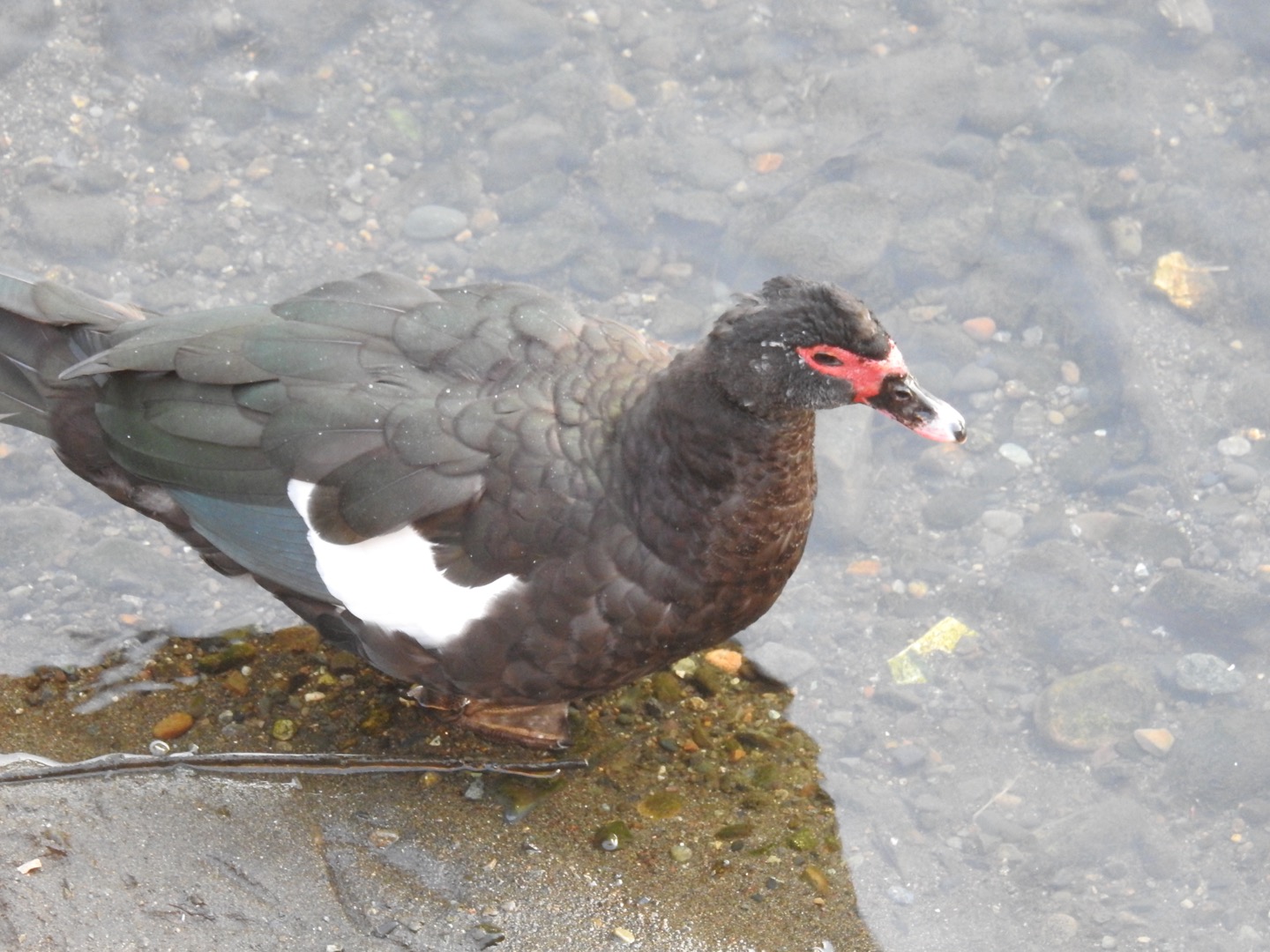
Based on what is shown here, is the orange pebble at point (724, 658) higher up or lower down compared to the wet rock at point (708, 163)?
lower down

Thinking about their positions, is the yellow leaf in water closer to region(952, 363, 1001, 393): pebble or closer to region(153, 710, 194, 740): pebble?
region(952, 363, 1001, 393): pebble

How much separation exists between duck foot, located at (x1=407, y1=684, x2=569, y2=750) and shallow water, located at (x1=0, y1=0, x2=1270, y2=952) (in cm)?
79

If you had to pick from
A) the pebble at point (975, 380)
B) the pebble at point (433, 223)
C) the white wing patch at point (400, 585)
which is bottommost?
the pebble at point (975, 380)

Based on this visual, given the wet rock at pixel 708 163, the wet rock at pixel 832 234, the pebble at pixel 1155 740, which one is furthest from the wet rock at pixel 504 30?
the pebble at pixel 1155 740

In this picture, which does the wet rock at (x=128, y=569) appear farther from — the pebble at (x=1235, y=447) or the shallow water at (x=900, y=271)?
the pebble at (x=1235, y=447)

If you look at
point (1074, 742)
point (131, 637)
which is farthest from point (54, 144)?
point (1074, 742)

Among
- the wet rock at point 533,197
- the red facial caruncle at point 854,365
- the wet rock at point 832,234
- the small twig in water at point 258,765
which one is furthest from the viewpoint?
the wet rock at point 533,197

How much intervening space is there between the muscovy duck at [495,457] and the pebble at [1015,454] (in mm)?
1885

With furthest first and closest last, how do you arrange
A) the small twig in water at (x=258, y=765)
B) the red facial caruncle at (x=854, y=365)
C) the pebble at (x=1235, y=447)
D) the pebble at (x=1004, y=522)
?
1. the pebble at (x=1235, y=447)
2. the pebble at (x=1004, y=522)
3. the small twig in water at (x=258, y=765)
4. the red facial caruncle at (x=854, y=365)

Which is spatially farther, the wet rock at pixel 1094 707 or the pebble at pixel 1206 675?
the pebble at pixel 1206 675

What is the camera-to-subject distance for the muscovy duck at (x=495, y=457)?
3324 mm

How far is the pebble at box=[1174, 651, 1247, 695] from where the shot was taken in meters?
4.59

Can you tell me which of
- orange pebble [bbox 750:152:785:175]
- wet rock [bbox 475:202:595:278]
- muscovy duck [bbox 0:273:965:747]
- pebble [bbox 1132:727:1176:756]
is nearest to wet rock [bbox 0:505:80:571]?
muscovy duck [bbox 0:273:965:747]

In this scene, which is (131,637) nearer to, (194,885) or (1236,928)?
(194,885)
